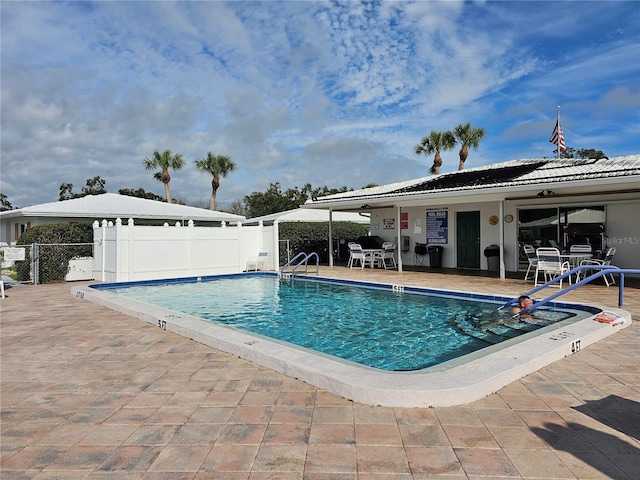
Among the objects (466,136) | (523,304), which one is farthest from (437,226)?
(466,136)

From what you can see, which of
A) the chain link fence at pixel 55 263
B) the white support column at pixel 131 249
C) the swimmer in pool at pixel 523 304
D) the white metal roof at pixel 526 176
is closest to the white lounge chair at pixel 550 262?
the white metal roof at pixel 526 176

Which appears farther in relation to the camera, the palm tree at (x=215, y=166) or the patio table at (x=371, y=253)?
the palm tree at (x=215, y=166)

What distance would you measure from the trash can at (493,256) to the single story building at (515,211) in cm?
3

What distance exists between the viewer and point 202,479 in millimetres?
2312

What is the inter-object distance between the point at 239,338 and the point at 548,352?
11.3 feet

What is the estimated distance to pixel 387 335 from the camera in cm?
655

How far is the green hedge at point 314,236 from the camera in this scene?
60.7 ft

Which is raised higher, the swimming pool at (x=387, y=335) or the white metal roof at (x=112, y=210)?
the white metal roof at (x=112, y=210)

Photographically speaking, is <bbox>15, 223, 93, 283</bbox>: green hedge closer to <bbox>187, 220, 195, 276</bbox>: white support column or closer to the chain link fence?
the chain link fence

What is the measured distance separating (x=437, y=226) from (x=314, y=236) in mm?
5995

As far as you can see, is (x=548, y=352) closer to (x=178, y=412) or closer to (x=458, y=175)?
(x=178, y=412)

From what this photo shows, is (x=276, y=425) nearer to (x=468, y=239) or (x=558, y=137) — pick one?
(x=468, y=239)

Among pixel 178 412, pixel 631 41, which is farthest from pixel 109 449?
pixel 631 41

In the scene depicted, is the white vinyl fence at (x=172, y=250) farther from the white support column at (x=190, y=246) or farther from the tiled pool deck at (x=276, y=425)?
the tiled pool deck at (x=276, y=425)
